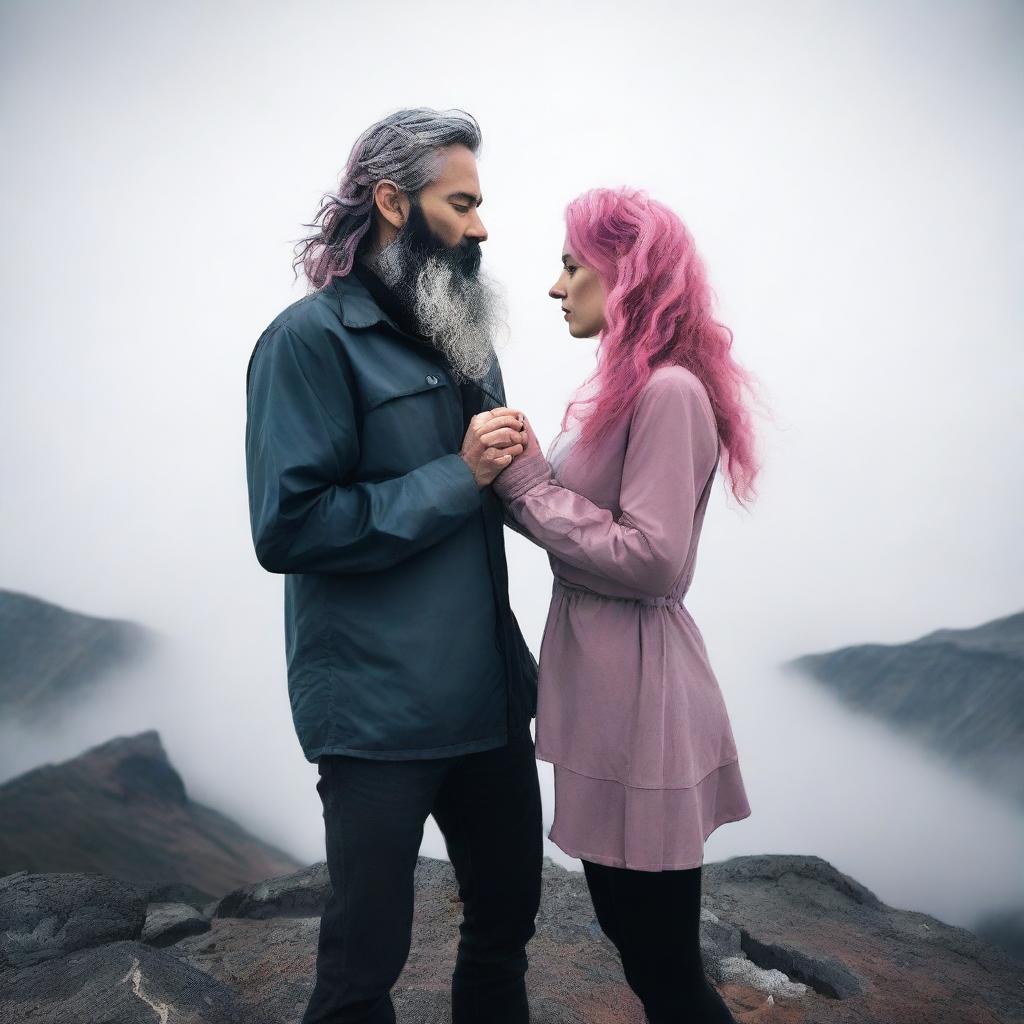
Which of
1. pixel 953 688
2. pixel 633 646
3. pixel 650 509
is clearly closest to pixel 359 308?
pixel 650 509

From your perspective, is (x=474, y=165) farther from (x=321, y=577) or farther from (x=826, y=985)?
(x=826, y=985)

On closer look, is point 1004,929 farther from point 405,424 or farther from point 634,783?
point 405,424

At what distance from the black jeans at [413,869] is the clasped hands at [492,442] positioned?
1.53 ft

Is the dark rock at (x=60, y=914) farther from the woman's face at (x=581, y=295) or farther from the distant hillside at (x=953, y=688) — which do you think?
the distant hillside at (x=953, y=688)

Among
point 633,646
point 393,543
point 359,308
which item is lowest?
point 633,646

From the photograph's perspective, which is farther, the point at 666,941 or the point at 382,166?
the point at 382,166

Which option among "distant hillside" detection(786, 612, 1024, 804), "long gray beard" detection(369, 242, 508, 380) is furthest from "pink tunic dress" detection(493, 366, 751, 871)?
"distant hillside" detection(786, 612, 1024, 804)

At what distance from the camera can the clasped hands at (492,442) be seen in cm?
156

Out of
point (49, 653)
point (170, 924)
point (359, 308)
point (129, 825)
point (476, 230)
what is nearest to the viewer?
point (359, 308)

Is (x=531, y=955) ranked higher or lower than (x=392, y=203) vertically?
lower

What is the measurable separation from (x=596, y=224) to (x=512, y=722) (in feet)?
2.69

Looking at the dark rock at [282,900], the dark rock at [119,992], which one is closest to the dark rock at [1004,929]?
the dark rock at [282,900]

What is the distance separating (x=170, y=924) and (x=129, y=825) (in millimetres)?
870

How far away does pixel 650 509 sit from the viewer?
1485mm
